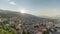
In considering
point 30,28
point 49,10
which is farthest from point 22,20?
point 49,10

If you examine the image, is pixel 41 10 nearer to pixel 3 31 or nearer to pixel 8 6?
pixel 8 6

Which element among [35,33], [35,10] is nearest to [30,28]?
[35,33]

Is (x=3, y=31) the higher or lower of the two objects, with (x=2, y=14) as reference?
lower


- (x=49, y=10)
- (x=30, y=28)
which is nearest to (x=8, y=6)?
(x=30, y=28)

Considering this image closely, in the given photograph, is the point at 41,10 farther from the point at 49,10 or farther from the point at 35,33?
the point at 35,33

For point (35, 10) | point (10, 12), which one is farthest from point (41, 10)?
point (10, 12)

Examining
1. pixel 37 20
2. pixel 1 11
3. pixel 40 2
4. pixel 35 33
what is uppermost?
pixel 40 2

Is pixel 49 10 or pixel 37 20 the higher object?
pixel 49 10

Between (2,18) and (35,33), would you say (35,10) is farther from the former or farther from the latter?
(2,18)
